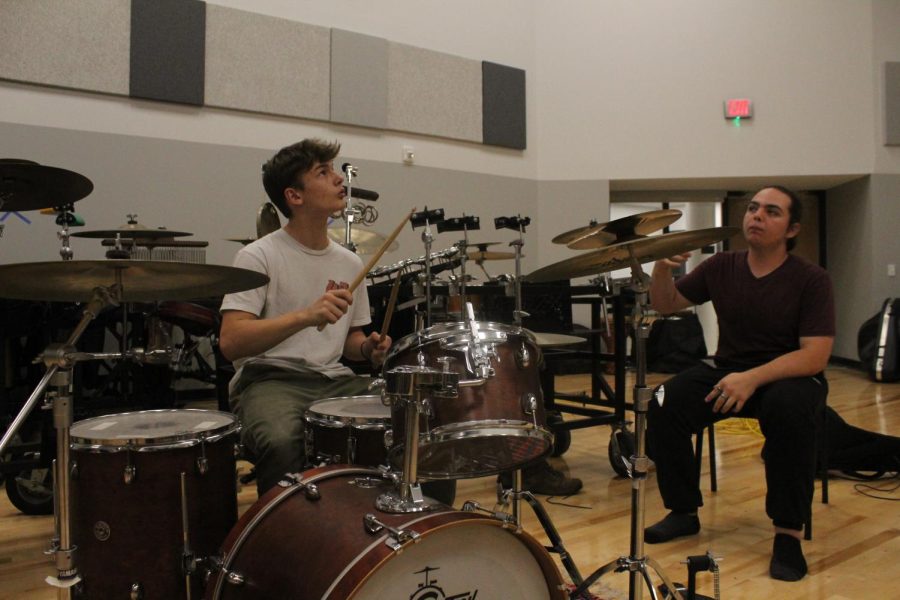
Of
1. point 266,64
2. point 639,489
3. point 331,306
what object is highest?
point 266,64

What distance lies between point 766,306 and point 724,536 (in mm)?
888

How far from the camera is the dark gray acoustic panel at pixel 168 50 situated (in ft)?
17.9

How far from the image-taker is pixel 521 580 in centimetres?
143

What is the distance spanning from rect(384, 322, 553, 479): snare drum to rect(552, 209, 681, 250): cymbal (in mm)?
411

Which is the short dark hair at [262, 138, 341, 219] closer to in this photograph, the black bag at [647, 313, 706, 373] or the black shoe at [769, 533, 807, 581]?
the black shoe at [769, 533, 807, 581]

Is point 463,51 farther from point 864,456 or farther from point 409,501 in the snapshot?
point 409,501

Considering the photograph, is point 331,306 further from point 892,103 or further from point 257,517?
point 892,103

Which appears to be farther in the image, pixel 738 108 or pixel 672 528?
pixel 738 108

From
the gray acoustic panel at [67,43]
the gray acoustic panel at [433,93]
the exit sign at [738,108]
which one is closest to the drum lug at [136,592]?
the gray acoustic panel at [67,43]

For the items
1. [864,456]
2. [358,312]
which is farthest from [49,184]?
[864,456]

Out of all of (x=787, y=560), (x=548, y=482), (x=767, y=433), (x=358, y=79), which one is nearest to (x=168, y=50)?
(x=358, y=79)

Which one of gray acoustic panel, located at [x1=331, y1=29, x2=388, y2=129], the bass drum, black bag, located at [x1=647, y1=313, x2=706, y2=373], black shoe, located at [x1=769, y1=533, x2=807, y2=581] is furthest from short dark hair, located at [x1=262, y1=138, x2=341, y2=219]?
black bag, located at [x1=647, y1=313, x2=706, y2=373]

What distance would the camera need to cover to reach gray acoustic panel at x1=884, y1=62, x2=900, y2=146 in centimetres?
780

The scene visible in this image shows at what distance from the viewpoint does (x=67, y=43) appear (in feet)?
16.9
